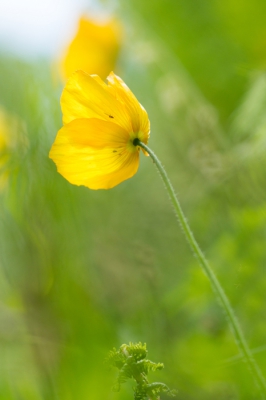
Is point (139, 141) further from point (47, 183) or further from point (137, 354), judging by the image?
point (47, 183)

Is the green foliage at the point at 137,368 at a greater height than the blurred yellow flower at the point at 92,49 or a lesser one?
lesser

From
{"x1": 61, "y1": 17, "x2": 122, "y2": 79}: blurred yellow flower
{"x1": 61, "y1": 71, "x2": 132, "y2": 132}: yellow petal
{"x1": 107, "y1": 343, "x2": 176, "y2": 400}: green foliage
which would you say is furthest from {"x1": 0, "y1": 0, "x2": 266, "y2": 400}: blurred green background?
{"x1": 61, "y1": 71, "x2": 132, "y2": 132}: yellow petal

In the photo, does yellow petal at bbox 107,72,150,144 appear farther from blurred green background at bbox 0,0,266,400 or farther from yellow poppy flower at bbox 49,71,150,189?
blurred green background at bbox 0,0,266,400

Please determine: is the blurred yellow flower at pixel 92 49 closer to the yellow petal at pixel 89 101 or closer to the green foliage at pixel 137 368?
the yellow petal at pixel 89 101

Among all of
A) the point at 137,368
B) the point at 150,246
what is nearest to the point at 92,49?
the point at 150,246

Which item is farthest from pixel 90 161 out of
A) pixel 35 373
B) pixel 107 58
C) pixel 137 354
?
pixel 107 58

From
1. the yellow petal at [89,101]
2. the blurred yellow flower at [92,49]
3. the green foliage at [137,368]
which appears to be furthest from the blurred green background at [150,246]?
the yellow petal at [89,101]

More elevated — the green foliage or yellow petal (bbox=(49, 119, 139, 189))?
yellow petal (bbox=(49, 119, 139, 189))
